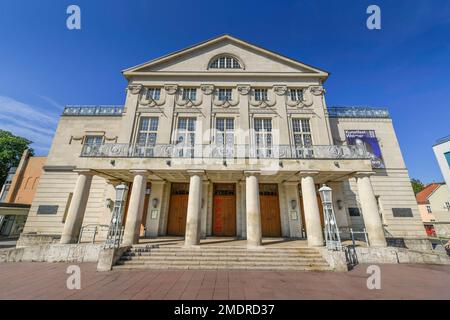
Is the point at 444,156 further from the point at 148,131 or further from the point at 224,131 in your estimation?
the point at 148,131

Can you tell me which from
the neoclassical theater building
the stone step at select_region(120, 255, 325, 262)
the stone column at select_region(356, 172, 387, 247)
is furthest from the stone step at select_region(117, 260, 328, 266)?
the stone column at select_region(356, 172, 387, 247)

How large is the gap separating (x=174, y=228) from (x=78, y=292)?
753cm

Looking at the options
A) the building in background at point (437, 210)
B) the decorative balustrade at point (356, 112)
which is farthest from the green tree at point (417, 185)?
the decorative balustrade at point (356, 112)

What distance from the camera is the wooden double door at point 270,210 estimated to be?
12117 mm

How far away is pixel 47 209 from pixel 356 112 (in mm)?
25344

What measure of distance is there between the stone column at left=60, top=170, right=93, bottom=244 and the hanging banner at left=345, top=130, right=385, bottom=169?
18.5m

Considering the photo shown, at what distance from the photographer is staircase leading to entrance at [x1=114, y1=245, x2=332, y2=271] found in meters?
7.05

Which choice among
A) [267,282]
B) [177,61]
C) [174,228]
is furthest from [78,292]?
[177,61]

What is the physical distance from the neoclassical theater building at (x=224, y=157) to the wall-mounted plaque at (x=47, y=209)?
0.21 feet

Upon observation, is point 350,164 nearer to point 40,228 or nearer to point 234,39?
point 234,39

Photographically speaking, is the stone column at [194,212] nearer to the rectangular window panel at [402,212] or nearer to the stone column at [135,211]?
the stone column at [135,211]

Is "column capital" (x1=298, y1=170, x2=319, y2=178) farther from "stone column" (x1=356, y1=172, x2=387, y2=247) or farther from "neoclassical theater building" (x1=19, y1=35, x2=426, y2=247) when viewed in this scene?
"stone column" (x1=356, y1=172, x2=387, y2=247)

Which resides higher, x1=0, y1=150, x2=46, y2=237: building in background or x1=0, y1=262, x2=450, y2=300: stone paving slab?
x1=0, y1=150, x2=46, y2=237: building in background

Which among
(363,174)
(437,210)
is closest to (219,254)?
(363,174)
